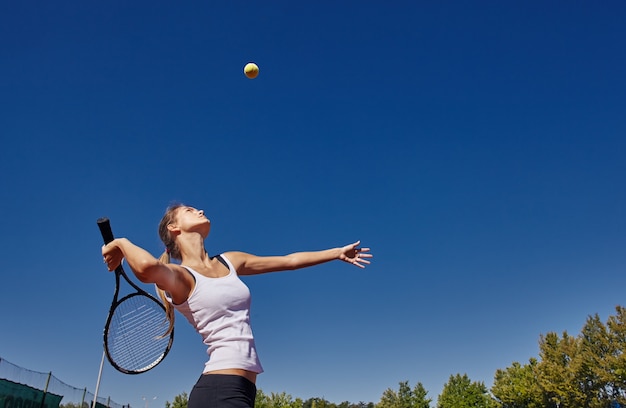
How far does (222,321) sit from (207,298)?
18 cm

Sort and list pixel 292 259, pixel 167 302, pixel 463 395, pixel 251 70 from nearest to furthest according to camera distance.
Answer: pixel 167 302, pixel 292 259, pixel 251 70, pixel 463 395

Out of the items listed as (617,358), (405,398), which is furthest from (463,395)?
(617,358)

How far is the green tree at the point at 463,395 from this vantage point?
57.9 m

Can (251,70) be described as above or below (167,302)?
above

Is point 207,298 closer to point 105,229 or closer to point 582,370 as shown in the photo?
point 105,229

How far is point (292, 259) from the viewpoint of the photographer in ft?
14.4

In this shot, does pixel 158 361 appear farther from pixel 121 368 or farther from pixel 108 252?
pixel 108 252

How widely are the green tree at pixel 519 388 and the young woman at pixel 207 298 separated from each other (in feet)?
163

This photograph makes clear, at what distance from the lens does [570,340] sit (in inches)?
1702

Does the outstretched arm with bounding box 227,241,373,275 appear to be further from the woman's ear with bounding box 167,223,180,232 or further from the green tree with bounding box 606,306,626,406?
the green tree with bounding box 606,306,626,406

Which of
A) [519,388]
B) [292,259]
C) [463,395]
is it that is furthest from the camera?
[463,395]

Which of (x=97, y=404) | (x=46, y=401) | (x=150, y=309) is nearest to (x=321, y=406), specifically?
(x=97, y=404)

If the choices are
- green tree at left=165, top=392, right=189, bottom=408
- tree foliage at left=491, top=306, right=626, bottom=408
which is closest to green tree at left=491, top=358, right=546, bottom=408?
tree foliage at left=491, top=306, right=626, bottom=408

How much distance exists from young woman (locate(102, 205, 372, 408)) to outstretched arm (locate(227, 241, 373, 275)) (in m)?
0.08
